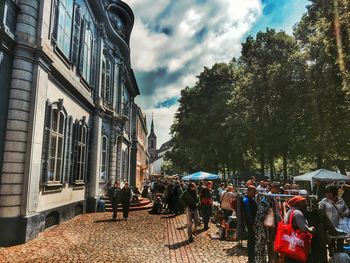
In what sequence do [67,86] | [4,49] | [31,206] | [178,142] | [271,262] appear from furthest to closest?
[178,142] → [67,86] → [31,206] → [4,49] → [271,262]

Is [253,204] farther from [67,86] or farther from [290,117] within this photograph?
[290,117]

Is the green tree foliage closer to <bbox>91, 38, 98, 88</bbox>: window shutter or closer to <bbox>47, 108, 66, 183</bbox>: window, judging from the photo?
<bbox>47, 108, 66, 183</bbox>: window

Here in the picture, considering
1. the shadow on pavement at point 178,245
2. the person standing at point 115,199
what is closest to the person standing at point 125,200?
the person standing at point 115,199

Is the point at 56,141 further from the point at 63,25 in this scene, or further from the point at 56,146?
the point at 63,25

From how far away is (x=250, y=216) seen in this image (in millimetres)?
8016

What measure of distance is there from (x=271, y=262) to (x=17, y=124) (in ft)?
26.2

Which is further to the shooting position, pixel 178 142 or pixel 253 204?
pixel 178 142

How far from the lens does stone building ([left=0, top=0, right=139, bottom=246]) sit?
993 centimetres

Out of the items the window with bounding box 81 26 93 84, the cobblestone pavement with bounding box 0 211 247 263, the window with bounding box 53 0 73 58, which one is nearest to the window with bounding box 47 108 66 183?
the cobblestone pavement with bounding box 0 211 247 263

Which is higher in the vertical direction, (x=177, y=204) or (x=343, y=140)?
(x=343, y=140)

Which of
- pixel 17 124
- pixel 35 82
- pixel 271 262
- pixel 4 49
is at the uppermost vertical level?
pixel 4 49

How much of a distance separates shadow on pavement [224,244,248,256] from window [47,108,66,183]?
22.9ft

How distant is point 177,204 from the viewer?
18.5 m

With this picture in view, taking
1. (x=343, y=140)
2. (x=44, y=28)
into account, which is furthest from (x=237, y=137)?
(x=44, y=28)
